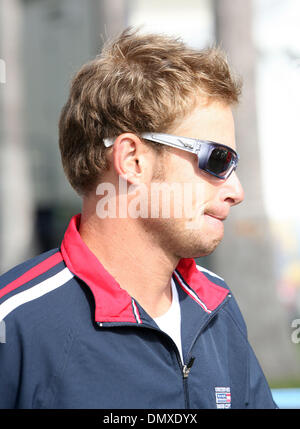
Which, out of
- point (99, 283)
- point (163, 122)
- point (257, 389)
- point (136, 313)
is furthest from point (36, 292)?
point (257, 389)

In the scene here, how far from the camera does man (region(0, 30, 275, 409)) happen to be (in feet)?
6.27

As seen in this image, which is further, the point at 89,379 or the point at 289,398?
the point at 289,398

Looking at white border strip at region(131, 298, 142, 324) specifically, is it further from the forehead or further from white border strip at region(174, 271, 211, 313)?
the forehead

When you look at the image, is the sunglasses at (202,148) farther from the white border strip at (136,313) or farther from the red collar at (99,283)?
the white border strip at (136,313)

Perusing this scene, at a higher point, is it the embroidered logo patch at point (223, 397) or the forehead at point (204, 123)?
the forehead at point (204, 123)

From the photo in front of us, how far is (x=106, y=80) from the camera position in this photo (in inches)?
87.3

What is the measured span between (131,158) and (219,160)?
33 centimetres

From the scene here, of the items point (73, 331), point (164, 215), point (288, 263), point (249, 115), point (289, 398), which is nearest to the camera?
point (73, 331)

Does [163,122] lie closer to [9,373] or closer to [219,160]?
[219,160]

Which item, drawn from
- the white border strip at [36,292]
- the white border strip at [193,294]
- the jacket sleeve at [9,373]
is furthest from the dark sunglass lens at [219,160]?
the jacket sleeve at [9,373]

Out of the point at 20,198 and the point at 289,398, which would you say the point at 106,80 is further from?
the point at 20,198

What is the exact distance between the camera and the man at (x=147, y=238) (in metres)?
1.91

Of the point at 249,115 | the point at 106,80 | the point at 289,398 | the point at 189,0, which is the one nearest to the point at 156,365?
the point at 106,80
